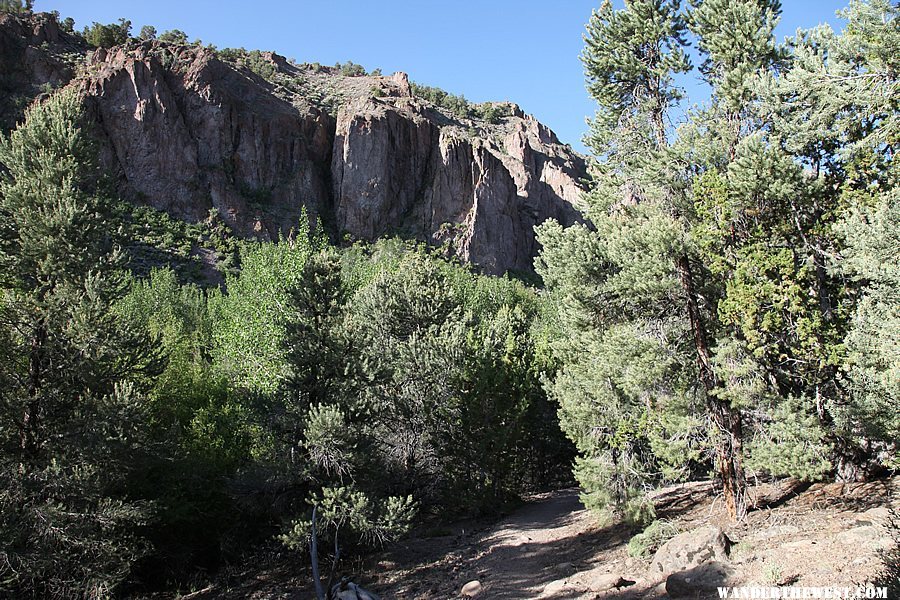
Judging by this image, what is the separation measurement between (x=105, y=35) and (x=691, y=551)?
9157 centimetres

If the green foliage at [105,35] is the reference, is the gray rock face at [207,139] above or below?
below

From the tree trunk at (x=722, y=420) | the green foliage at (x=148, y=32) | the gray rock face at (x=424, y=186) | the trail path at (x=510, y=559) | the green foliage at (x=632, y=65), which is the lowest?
the trail path at (x=510, y=559)

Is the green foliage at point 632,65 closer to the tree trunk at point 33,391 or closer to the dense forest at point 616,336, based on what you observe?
the dense forest at point 616,336

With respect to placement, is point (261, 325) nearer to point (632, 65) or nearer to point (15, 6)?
point (632, 65)

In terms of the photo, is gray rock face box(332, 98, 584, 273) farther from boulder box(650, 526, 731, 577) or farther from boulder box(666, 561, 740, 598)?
boulder box(666, 561, 740, 598)

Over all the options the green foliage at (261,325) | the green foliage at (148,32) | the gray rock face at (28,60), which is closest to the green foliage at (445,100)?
the green foliage at (148,32)

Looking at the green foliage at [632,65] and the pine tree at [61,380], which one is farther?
the green foliage at [632,65]

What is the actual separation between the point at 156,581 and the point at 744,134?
18.0 m

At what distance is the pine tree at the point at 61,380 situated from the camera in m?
10.3

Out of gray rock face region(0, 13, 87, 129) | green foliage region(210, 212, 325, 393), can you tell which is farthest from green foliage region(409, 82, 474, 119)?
green foliage region(210, 212, 325, 393)

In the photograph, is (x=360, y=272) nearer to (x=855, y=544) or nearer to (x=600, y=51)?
(x=600, y=51)

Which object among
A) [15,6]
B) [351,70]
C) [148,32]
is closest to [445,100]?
[351,70]

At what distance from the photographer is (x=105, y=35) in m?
73.2

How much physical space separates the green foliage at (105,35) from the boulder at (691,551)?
3516 inches
